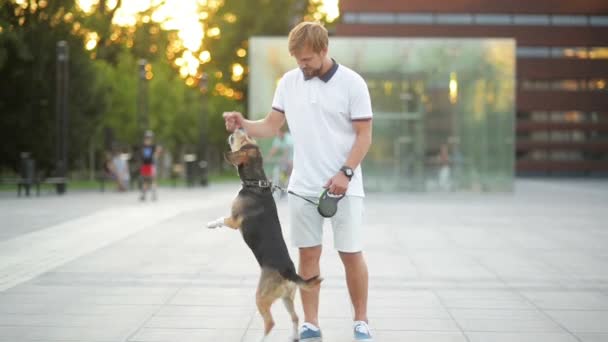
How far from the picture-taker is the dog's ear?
169 inches

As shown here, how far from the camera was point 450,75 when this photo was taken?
24.0m

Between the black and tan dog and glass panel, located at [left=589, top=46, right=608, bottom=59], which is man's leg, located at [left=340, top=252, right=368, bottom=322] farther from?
glass panel, located at [left=589, top=46, right=608, bottom=59]

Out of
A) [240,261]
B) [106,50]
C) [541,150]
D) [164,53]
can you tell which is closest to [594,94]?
[541,150]

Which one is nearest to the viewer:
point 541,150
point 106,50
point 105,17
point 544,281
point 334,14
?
point 544,281

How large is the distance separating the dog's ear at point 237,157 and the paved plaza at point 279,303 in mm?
1248

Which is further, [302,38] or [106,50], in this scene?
[106,50]

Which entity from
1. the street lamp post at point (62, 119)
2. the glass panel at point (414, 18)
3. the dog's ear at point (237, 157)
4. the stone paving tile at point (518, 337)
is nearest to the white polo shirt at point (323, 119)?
the dog's ear at point (237, 157)

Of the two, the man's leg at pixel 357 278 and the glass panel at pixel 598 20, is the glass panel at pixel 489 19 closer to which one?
the glass panel at pixel 598 20

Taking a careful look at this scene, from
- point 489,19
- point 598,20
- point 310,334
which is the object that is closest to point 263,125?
point 310,334

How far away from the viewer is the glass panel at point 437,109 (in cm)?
2373

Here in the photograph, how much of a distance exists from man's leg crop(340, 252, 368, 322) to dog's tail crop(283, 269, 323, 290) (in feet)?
1.03

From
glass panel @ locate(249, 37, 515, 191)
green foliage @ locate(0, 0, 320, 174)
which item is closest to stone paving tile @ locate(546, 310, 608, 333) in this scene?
green foliage @ locate(0, 0, 320, 174)

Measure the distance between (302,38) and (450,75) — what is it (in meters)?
20.3

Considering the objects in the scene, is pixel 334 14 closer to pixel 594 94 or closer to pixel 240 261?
pixel 594 94
